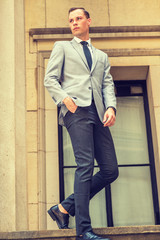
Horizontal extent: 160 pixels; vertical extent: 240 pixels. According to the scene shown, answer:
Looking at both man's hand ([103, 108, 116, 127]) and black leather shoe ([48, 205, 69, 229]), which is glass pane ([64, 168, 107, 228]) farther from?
man's hand ([103, 108, 116, 127])

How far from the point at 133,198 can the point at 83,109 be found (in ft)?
11.7

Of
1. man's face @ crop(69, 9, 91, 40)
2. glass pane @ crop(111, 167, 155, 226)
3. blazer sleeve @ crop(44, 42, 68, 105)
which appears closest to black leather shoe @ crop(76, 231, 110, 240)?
blazer sleeve @ crop(44, 42, 68, 105)

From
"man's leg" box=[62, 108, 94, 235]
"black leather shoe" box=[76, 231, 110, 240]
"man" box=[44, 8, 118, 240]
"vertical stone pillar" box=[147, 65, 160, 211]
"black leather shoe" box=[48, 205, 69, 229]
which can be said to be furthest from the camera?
"vertical stone pillar" box=[147, 65, 160, 211]

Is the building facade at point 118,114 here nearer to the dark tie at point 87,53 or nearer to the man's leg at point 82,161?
the dark tie at point 87,53

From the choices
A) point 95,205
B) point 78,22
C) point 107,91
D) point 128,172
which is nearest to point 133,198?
point 128,172

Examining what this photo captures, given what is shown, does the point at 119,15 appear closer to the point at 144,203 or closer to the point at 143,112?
Answer: the point at 143,112

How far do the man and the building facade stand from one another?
1.97 metres

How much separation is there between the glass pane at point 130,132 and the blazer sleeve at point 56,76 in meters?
3.40

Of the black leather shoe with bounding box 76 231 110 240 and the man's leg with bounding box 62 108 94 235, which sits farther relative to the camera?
the man's leg with bounding box 62 108 94 235

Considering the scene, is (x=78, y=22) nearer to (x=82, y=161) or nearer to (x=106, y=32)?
(x=82, y=161)

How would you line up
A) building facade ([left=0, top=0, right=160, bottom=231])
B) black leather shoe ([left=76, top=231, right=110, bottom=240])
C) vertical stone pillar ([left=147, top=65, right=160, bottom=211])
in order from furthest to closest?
1. vertical stone pillar ([left=147, top=65, right=160, bottom=211])
2. building facade ([left=0, top=0, right=160, bottom=231])
3. black leather shoe ([left=76, top=231, right=110, bottom=240])

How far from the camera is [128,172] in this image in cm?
933

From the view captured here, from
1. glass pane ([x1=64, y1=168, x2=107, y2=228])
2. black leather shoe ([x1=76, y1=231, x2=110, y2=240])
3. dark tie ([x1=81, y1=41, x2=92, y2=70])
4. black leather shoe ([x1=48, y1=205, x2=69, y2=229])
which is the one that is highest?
dark tie ([x1=81, y1=41, x2=92, y2=70])

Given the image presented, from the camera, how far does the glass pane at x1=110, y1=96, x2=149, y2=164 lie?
9.44 meters
